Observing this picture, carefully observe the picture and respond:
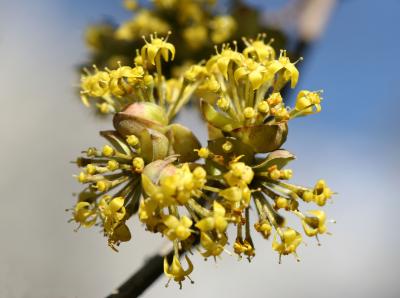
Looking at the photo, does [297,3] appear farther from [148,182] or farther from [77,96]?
[148,182]

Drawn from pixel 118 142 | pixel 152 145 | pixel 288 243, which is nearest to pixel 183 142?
pixel 152 145

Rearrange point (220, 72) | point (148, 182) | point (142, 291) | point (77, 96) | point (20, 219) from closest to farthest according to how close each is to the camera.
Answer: point (148, 182), point (142, 291), point (220, 72), point (77, 96), point (20, 219)

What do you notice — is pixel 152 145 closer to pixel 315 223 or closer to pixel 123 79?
pixel 123 79

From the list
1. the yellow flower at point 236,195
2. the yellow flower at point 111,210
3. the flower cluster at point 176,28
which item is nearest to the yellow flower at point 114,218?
the yellow flower at point 111,210

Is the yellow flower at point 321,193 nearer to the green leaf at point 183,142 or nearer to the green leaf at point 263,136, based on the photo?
the green leaf at point 263,136

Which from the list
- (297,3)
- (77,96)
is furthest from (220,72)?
(297,3)

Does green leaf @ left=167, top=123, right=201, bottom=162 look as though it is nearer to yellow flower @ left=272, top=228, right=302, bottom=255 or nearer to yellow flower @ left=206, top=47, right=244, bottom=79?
yellow flower @ left=206, top=47, right=244, bottom=79

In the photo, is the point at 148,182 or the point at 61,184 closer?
the point at 148,182

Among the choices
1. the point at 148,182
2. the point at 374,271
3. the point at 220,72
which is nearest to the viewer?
the point at 148,182

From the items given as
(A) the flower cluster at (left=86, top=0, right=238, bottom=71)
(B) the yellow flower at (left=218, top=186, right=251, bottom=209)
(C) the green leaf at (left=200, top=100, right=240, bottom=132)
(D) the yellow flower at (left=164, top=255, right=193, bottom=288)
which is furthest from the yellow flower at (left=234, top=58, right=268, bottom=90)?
(A) the flower cluster at (left=86, top=0, right=238, bottom=71)
